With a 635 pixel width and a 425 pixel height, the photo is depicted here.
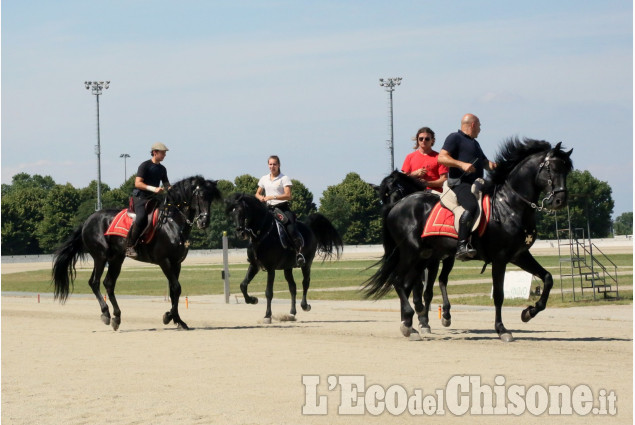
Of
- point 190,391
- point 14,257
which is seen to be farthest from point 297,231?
point 14,257

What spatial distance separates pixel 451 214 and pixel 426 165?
1.85 metres

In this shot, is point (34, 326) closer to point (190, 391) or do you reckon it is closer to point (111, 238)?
point (111, 238)

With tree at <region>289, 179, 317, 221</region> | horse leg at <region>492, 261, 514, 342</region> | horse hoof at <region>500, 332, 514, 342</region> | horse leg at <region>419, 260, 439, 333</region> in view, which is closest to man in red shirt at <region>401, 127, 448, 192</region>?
horse leg at <region>419, 260, 439, 333</region>

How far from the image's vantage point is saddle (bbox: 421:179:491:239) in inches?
591

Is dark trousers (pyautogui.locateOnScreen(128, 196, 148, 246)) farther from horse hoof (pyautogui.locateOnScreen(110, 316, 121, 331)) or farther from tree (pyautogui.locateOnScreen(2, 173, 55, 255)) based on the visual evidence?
tree (pyautogui.locateOnScreen(2, 173, 55, 255))

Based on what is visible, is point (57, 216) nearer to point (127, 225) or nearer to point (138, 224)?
point (127, 225)

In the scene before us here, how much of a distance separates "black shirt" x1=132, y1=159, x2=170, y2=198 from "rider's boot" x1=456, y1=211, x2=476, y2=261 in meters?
5.80

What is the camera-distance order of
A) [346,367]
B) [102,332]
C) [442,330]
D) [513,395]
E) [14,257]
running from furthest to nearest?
[14,257]
[102,332]
[442,330]
[346,367]
[513,395]

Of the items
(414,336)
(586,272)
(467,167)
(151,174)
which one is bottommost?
(414,336)

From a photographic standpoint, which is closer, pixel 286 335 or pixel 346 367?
pixel 346 367

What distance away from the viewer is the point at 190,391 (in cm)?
1105

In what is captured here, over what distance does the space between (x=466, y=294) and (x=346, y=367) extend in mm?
16846

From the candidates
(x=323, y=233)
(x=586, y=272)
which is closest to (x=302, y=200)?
(x=586, y=272)

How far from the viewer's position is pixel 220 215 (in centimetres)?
10975
